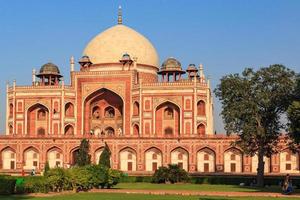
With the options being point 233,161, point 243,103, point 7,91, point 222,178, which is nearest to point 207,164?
point 233,161

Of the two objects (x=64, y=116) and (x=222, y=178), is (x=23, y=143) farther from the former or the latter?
(x=222, y=178)

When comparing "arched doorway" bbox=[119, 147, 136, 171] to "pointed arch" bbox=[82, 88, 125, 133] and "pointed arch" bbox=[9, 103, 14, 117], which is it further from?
"pointed arch" bbox=[9, 103, 14, 117]

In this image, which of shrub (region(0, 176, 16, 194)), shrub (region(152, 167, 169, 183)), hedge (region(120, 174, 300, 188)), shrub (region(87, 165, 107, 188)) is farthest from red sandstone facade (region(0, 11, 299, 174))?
shrub (region(0, 176, 16, 194))

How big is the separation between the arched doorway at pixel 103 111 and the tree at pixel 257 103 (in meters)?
22.7

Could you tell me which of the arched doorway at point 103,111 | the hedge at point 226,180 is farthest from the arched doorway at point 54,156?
the hedge at point 226,180

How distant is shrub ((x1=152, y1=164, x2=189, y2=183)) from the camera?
3566 cm

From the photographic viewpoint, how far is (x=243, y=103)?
32844 mm

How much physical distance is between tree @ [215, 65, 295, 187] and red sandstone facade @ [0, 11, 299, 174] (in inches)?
497

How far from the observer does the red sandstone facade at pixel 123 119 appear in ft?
155

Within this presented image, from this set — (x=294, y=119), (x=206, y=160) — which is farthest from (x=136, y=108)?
(x=294, y=119)

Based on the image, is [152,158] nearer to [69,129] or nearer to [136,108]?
[136,108]

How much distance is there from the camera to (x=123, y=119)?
53.3m

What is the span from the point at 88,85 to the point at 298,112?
3117 centimetres

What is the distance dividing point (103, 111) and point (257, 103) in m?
25.5
